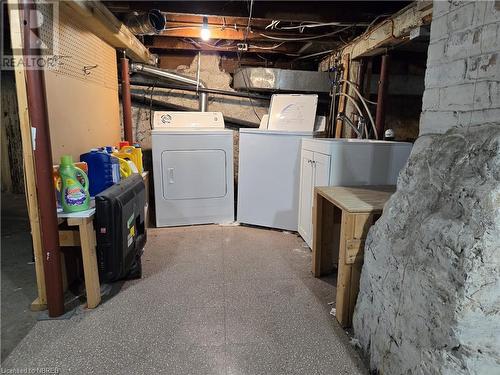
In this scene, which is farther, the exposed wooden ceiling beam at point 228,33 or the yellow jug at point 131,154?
the exposed wooden ceiling beam at point 228,33

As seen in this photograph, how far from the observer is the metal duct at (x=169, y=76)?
3.65 m

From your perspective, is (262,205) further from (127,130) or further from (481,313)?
(481,313)

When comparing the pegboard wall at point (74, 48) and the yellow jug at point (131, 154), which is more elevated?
the pegboard wall at point (74, 48)

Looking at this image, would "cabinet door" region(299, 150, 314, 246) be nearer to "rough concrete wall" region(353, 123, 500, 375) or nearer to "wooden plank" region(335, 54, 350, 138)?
"wooden plank" region(335, 54, 350, 138)

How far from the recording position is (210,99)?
4086 mm

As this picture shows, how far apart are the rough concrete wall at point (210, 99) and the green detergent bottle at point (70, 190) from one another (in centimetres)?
235

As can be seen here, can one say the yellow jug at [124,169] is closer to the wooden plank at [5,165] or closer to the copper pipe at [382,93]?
the copper pipe at [382,93]

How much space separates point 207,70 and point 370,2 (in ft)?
7.51

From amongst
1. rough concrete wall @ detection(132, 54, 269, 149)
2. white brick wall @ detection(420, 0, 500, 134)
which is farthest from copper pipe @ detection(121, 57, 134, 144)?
white brick wall @ detection(420, 0, 500, 134)

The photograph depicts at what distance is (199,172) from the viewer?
10.7 feet

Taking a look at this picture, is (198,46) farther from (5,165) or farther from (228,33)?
(5,165)

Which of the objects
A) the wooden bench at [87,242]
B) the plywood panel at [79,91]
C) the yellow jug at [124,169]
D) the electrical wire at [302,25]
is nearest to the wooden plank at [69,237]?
the wooden bench at [87,242]

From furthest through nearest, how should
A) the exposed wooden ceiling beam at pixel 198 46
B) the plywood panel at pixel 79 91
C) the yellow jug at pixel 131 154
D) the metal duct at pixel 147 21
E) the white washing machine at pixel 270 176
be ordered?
the exposed wooden ceiling beam at pixel 198 46 → the white washing machine at pixel 270 176 → the yellow jug at pixel 131 154 → the metal duct at pixel 147 21 → the plywood panel at pixel 79 91

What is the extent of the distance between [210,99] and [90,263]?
285 centimetres
